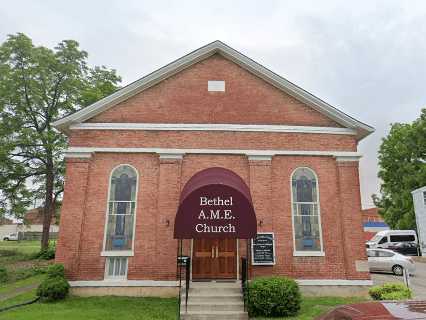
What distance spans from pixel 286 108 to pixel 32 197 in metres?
19.7

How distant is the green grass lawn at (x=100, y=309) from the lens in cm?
884

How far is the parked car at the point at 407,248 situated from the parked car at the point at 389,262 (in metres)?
10.7

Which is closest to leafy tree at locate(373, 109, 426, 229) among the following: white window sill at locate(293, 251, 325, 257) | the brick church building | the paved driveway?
the paved driveway

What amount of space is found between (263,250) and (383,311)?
850cm

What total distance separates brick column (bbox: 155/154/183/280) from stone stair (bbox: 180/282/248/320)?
3.95 feet

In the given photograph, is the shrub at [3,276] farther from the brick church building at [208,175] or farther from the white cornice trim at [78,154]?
the white cornice trim at [78,154]

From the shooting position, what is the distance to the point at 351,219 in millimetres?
11977

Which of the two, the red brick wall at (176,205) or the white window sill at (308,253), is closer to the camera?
the red brick wall at (176,205)

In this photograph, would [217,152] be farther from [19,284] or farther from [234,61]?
[19,284]

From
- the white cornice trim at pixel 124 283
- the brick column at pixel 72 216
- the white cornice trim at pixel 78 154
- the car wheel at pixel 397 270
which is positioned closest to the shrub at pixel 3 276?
the brick column at pixel 72 216

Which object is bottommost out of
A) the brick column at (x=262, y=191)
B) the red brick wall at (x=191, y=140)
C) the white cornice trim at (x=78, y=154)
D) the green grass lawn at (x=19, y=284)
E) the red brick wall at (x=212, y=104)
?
the green grass lawn at (x=19, y=284)

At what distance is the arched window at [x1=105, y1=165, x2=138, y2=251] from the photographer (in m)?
11.7

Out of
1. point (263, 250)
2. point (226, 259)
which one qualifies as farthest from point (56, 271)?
point (263, 250)

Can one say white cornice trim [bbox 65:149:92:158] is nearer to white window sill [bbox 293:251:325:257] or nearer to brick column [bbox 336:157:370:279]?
white window sill [bbox 293:251:325:257]
